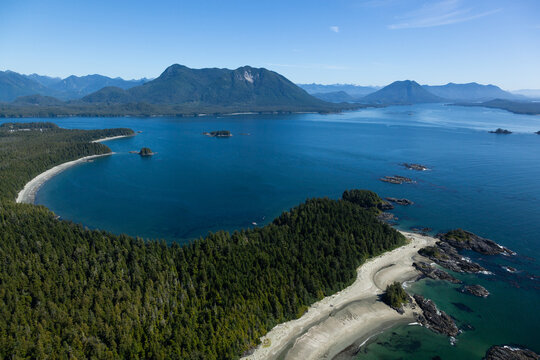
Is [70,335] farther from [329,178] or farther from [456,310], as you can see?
[329,178]

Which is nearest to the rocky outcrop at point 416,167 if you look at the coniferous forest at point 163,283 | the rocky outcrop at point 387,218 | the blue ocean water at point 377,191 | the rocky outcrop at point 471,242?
the blue ocean water at point 377,191

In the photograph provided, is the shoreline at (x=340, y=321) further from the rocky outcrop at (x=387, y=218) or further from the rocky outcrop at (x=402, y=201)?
the rocky outcrop at (x=402, y=201)

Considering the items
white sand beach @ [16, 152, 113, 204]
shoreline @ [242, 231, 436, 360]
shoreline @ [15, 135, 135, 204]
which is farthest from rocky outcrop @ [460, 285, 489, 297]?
white sand beach @ [16, 152, 113, 204]

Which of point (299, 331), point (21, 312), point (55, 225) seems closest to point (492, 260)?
point (299, 331)

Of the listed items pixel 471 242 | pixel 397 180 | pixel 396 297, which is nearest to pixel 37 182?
pixel 396 297

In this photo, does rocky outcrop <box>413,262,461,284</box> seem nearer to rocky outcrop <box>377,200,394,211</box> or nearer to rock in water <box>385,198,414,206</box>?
rocky outcrop <box>377,200,394,211</box>

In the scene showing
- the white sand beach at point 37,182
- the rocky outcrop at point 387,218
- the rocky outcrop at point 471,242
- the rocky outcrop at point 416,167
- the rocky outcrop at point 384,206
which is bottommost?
the rocky outcrop at point 471,242
